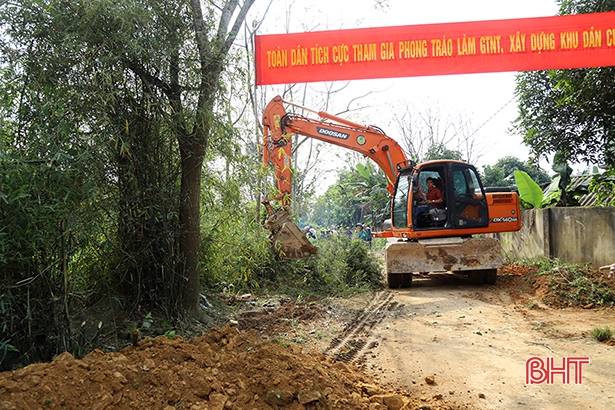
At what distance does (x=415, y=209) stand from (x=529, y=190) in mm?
4739

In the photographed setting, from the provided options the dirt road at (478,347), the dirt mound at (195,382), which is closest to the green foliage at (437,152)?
the dirt road at (478,347)

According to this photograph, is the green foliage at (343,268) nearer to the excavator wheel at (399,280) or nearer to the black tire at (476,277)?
the excavator wheel at (399,280)

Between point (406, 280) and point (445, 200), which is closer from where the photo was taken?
point (406, 280)

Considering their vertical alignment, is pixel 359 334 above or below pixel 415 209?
below

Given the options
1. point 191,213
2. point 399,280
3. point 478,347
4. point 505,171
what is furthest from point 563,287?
point 505,171

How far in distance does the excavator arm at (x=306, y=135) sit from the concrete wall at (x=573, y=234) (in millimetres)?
3424

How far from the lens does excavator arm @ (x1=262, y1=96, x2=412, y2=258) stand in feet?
26.5

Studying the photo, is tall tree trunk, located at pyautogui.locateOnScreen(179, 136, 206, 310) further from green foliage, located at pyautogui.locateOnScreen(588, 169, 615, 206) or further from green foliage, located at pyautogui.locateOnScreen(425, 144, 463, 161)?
green foliage, located at pyautogui.locateOnScreen(425, 144, 463, 161)

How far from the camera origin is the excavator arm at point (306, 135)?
26.5 feet

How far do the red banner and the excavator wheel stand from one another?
3.57 m

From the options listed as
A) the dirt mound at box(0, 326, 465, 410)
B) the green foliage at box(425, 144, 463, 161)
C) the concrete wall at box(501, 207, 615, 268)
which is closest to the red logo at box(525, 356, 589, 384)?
the dirt mound at box(0, 326, 465, 410)

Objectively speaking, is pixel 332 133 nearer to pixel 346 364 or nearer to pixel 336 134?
pixel 336 134

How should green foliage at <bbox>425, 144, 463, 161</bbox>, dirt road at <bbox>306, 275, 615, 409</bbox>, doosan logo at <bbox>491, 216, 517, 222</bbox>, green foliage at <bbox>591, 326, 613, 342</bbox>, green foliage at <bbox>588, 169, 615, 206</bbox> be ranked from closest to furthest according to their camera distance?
dirt road at <bbox>306, 275, 615, 409</bbox>
green foliage at <bbox>591, 326, 613, 342</bbox>
doosan logo at <bbox>491, 216, 517, 222</bbox>
green foliage at <bbox>588, 169, 615, 206</bbox>
green foliage at <bbox>425, 144, 463, 161</bbox>

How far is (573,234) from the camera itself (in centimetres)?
982
